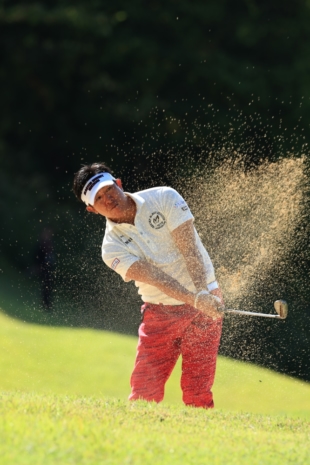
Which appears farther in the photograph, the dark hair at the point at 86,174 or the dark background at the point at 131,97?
the dark background at the point at 131,97

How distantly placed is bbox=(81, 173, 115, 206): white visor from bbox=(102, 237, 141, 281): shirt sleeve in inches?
11.4

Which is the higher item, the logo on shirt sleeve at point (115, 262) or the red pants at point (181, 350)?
the logo on shirt sleeve at point (115, 262)

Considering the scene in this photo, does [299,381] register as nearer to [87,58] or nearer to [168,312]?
[168,312]

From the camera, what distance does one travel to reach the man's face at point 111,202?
4840 millimetres

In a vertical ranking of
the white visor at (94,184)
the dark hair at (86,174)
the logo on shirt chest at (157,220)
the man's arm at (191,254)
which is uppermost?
the dark hair at (86,174)

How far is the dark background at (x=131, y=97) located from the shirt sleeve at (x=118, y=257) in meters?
9.14

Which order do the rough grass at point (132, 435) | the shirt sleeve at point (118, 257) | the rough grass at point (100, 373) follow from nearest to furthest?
the rough grass at point (132, 435)
the shirt sleeve at point (118, 257)
the rough grass at point (100, 373)

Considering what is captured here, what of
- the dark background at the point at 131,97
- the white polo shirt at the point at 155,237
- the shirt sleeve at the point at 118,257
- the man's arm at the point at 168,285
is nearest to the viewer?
the man's arm at the point at 168,285

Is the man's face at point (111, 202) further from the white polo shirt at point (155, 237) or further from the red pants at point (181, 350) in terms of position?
the red pants at point (181, 350)

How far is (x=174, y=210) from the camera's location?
493cm

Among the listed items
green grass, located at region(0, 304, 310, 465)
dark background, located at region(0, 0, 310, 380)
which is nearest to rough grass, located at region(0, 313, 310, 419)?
green grass, located at region(0, 304, 310, 465)

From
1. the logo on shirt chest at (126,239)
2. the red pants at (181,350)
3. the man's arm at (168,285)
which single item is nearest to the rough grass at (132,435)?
the red pants at (181,350)

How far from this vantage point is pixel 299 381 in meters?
8.91

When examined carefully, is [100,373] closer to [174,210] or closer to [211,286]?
[211,286]
